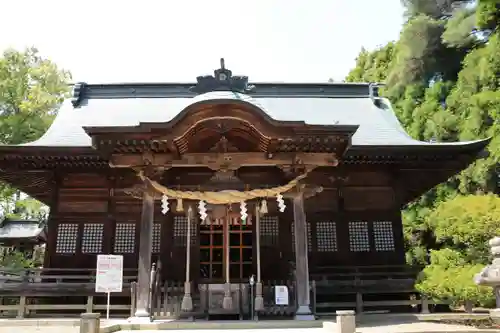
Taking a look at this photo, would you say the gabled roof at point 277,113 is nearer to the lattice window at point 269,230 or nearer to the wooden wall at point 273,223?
the wooden wall at point 273,223

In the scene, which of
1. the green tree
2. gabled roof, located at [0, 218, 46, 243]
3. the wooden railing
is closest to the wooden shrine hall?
the wooden railing

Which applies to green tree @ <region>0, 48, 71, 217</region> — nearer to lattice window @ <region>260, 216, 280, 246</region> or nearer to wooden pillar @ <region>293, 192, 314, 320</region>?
lattice window @ <region>260, 216, 280, 246</region>

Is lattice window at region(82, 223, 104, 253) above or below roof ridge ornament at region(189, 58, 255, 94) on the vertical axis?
below

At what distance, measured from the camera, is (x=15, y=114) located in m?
20.1

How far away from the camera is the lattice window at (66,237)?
12.1m

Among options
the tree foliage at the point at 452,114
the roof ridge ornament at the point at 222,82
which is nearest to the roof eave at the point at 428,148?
the tree foliage at the point at 452,114

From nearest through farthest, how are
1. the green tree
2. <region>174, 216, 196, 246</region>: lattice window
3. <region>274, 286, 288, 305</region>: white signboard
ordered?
1. <region>274, 286, 288, 305</region>: white signboard
2. <region>174, 216, 196, 246</region>: lattice window
3. the green tree

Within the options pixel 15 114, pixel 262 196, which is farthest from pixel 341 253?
pixel 15 114

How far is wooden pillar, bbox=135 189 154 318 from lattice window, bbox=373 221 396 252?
21.7 ft

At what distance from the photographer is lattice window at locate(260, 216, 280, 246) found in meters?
12.1

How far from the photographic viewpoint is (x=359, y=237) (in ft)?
40.7

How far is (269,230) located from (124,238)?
4.24 m

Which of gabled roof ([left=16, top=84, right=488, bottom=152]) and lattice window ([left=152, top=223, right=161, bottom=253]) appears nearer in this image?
lattice window ([left=152, top=223, right=161, bottom=253])

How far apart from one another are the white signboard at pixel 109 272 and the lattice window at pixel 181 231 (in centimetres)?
321
